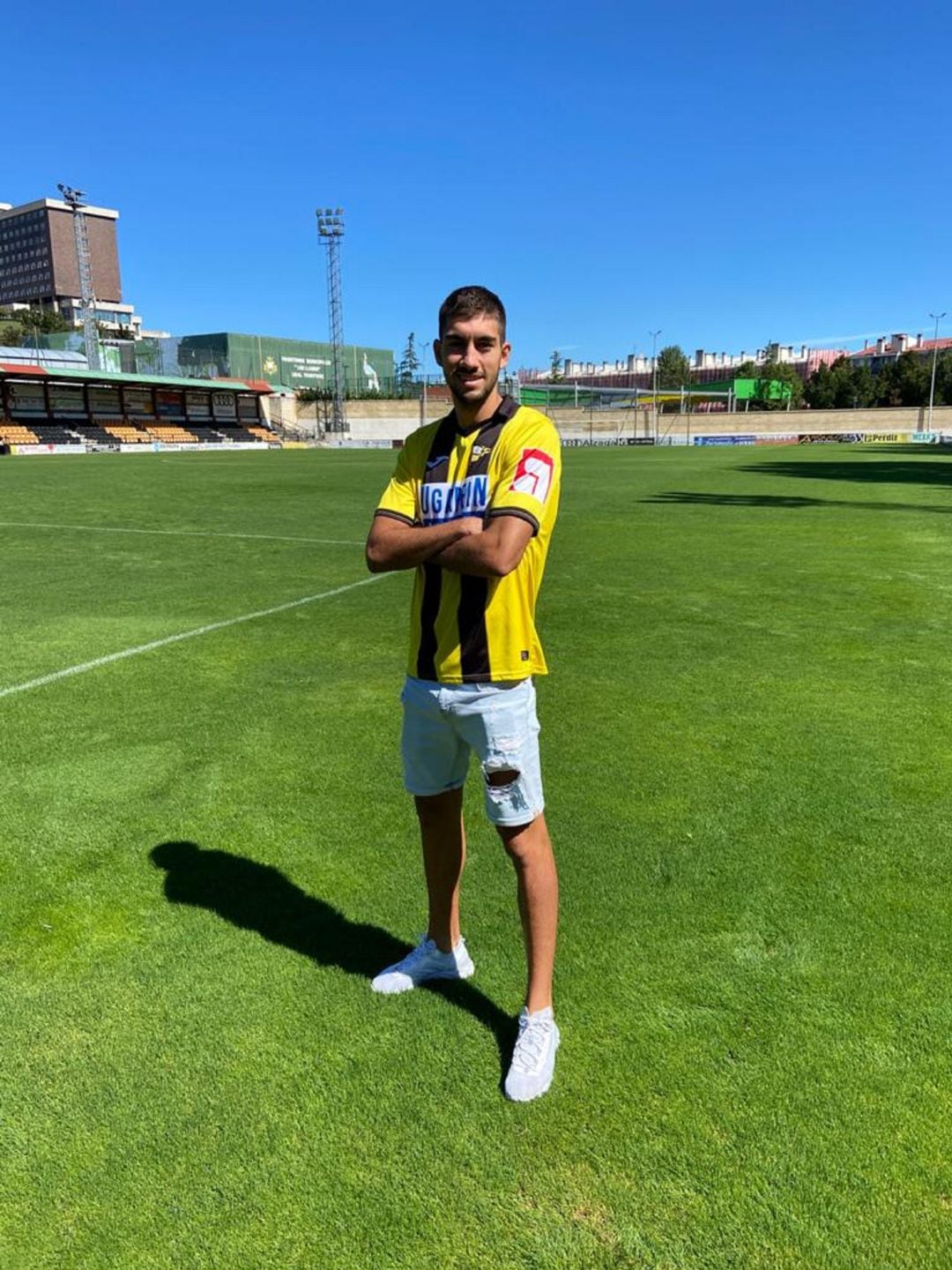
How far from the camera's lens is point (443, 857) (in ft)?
8.89

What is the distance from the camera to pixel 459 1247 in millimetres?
1855

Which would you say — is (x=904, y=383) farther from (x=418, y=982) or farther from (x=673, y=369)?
(x=418, y=982)

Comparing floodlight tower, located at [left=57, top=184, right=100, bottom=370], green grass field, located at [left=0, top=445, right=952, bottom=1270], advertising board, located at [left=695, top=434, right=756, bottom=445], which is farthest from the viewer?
advertising board, located at [left=695, top=434, right=756, bottom=445]

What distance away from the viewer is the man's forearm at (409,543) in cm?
220

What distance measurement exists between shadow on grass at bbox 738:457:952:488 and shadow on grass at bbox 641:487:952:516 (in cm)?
582

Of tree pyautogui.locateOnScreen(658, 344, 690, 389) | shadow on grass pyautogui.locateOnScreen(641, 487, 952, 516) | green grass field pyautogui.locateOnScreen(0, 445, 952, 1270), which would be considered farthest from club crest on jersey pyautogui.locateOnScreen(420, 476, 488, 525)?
tree pyautogui.locateOnScreen(658, 344, 690, 389)

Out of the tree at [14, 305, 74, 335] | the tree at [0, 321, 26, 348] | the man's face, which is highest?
the tree at [14, 305, 74, 335]

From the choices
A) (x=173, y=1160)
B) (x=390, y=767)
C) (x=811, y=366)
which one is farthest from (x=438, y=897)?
(x=811, y=366)

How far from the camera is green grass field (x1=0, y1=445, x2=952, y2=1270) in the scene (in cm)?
194

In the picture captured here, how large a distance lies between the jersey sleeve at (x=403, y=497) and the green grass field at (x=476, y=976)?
1492mm

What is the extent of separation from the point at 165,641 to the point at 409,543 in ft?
17.2

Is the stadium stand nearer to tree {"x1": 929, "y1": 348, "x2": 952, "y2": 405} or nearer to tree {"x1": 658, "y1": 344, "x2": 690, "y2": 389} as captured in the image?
tree {"x1": 929, "y1": 348, "x2": 952, "y2": 405}

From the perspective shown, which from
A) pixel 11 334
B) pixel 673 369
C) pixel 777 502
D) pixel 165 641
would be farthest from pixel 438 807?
pixel 673 369

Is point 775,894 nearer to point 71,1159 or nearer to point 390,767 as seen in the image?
point 390,767
